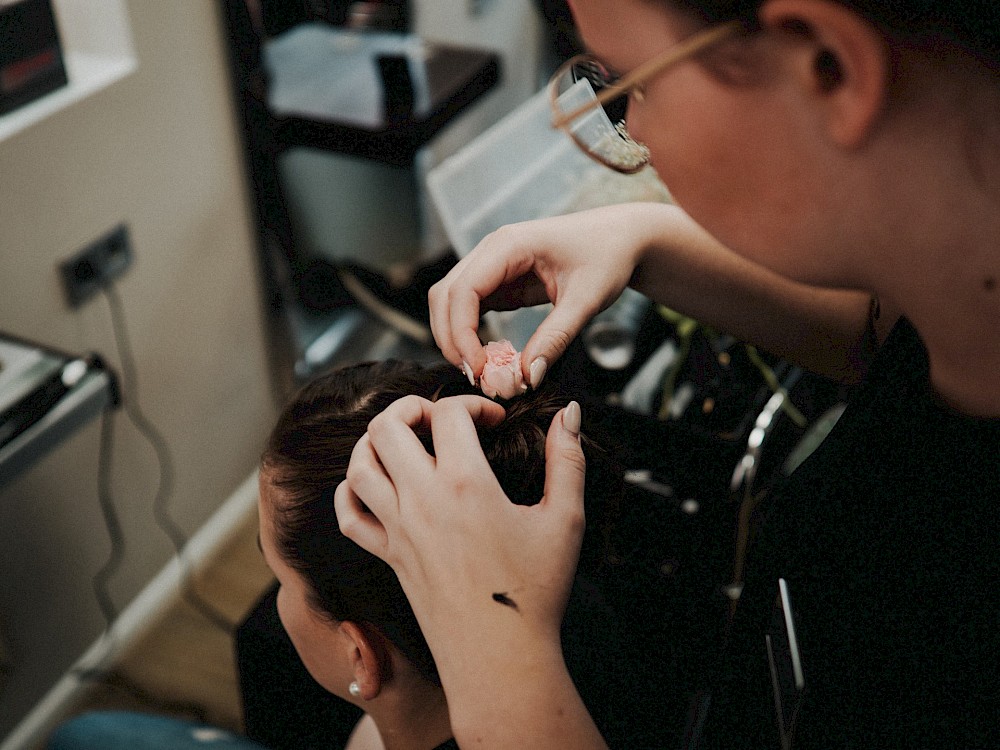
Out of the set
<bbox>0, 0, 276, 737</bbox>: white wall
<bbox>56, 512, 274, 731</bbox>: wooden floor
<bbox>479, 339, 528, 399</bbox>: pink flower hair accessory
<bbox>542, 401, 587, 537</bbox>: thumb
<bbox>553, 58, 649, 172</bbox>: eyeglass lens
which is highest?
<bbox>553, 58, 649, 172</bbox>: eyeglass lens

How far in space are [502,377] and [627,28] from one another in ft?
1.26

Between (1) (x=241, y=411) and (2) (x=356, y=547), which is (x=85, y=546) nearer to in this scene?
(1) (x=241, y=411)

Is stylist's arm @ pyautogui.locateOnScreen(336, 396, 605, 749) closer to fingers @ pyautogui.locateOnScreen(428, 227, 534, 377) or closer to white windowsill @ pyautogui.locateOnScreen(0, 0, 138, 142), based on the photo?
fingers @ pyautogui.locateOnScreen(428, 227, 534, 377)

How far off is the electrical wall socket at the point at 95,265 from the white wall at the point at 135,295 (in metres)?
0.02

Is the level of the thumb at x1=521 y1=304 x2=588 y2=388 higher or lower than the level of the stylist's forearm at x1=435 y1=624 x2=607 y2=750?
higher

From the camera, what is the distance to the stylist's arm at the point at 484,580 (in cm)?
62

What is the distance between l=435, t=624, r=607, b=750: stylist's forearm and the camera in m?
0.62

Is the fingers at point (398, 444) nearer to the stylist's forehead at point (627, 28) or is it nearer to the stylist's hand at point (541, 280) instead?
the stylist's hand at point (541, 280)

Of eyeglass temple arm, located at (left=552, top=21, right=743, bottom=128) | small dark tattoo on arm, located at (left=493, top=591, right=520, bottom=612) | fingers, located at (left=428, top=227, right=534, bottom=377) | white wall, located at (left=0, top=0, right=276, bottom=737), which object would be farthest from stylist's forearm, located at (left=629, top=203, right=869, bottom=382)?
white wall, located at (left=0, top=0, right=276, bottom=737)

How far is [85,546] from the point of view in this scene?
1.98 m

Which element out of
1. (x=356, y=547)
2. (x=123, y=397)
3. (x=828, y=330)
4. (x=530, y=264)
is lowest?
(x=123, y=397)

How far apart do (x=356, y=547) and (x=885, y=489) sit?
1.75 ft

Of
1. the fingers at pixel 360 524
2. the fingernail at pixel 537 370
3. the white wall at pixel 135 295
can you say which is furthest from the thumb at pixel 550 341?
the white wall at pixel 135 295

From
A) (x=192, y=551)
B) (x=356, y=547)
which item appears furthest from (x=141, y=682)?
(x=356, y=547)
